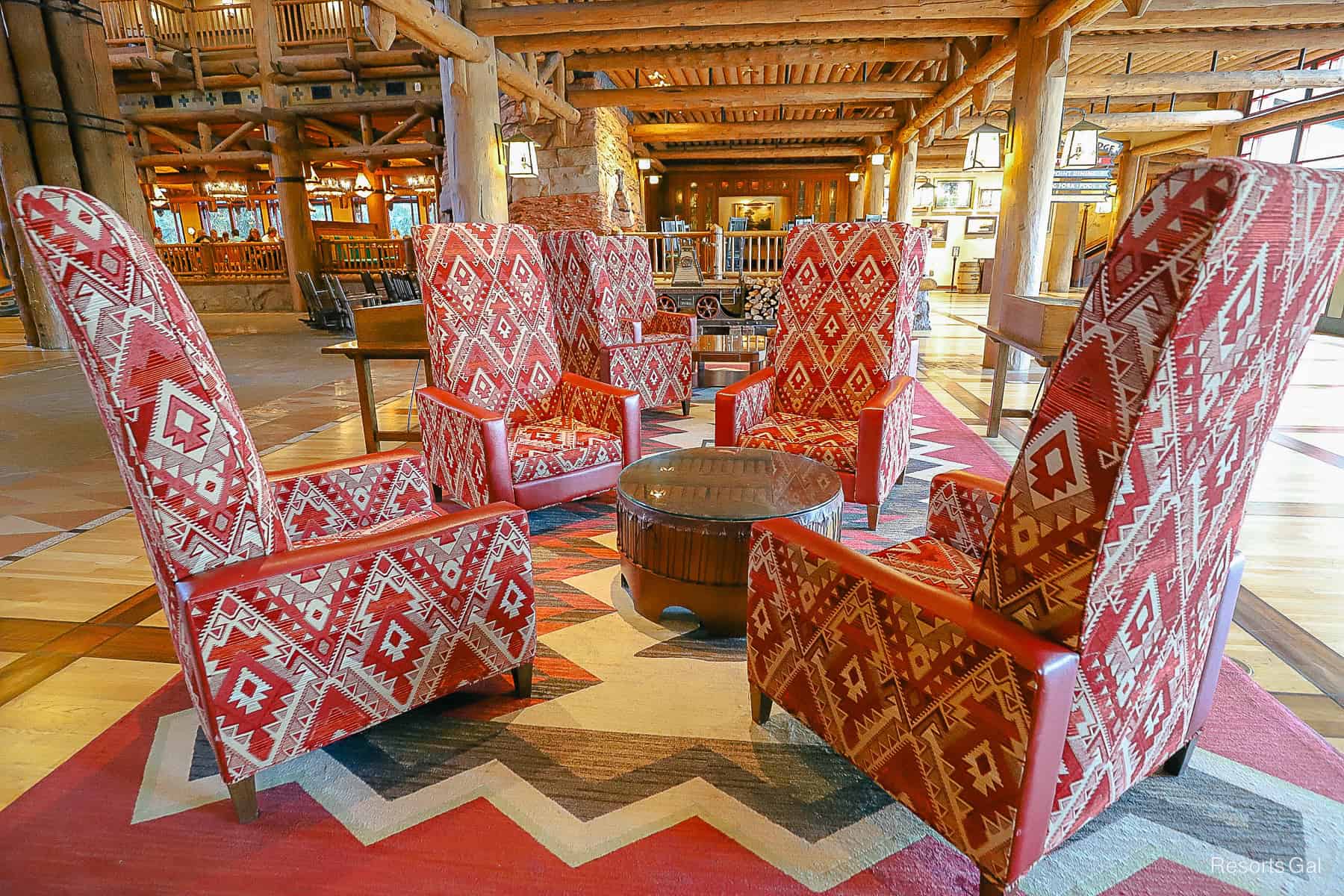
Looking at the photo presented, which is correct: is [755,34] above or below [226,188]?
above

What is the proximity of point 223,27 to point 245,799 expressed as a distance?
1537cm

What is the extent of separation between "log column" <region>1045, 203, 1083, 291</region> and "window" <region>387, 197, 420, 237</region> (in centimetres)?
1388

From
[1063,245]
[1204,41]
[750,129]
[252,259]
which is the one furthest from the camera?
[252,259]

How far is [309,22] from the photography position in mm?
11578

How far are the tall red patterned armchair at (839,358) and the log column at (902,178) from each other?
9417 millimetres

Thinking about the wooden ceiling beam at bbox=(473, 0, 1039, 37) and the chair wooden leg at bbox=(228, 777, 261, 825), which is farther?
the wooden ceiling beam at bbox=(473, 0, 1039, 37)

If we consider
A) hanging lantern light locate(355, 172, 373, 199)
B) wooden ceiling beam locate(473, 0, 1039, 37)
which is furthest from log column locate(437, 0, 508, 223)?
hanging lantern light locate(355, 172, 373, 199)

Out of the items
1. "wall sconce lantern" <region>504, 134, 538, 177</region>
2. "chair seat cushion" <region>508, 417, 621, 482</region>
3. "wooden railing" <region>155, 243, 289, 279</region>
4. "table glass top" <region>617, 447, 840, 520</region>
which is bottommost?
"chair seat cushion" <region>508, 417, 621, 482</region>

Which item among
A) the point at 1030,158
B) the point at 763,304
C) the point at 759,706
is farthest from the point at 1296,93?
the point at 759,706

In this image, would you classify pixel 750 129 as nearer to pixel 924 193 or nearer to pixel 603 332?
pixel 924 193

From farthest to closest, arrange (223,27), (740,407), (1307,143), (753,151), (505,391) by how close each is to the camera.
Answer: (753,151), (223,27), (1307,143), (505,391), (740,407)

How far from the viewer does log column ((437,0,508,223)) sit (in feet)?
19.0

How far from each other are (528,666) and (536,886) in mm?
579

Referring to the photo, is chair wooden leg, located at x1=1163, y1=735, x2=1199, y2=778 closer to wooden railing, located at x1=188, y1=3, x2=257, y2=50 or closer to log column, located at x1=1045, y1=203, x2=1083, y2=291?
log column, located at x1=1045, y1=203, x2=1083, y2=291
